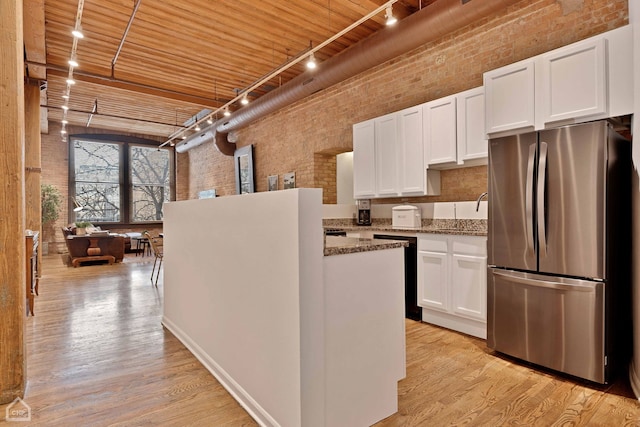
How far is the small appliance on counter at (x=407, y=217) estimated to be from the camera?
4.17 m

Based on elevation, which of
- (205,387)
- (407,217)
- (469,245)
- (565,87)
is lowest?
(205,387)

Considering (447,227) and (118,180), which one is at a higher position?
(118,180)

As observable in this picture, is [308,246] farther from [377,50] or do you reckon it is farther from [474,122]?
[377,50]

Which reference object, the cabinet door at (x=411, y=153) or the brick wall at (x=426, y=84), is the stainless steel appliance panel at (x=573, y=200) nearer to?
the brick wall at (x=426, y=84)

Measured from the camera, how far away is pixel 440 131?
12.7ft

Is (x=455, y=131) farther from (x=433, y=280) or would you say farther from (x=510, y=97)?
(x=433, y=280)

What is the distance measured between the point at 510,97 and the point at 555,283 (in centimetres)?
160

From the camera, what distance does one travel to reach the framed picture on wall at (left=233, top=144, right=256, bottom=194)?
8.03 m

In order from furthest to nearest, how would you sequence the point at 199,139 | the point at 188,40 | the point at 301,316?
1. the point at 199,139
2. the point at 188,40
3. the point at 301,316

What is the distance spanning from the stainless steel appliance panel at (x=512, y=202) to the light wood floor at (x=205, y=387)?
0.83 m

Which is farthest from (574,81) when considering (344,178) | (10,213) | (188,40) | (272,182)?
(272,182)

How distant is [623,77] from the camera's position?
2.43 metres

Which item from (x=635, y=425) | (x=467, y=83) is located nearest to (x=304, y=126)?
(x=467, y=83)

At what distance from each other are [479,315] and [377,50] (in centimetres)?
316
